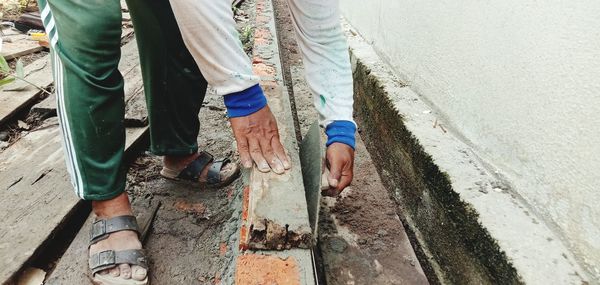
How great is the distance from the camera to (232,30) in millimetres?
1285

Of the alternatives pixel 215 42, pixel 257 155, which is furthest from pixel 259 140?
pixel 215 42

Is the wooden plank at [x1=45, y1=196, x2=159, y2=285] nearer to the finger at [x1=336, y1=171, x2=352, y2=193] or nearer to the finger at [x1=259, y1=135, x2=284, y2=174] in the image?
the finger at [x1=259, y1=135, x2=284, y2=174]

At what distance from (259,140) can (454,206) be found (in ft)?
2.71

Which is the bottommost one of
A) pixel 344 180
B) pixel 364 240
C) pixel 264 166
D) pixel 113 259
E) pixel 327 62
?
pixel 364 240

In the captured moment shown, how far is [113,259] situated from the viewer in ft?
4.61

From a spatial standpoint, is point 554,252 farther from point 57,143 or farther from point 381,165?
point 57,143

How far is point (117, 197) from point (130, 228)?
0.37 feet

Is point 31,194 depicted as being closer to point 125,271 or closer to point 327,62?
point 125,271

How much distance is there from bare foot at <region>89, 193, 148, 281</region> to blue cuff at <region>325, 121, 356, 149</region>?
0.74 meters

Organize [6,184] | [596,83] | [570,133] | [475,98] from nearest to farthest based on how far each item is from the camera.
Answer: [596,83]
[570,133]
[6,184]
[475,98]

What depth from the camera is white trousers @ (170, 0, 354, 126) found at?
3.99 ft

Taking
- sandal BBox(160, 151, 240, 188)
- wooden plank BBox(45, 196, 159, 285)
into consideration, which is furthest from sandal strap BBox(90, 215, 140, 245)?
sandal BBox(160, 151, 240, 188)

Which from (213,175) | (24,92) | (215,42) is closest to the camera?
(215,42)

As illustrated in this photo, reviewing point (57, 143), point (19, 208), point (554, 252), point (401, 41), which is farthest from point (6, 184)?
point (401, 41)
